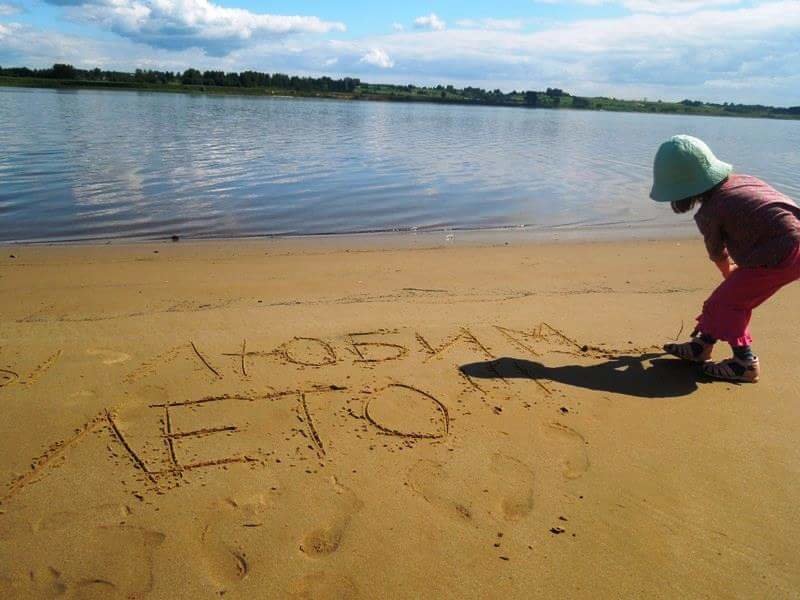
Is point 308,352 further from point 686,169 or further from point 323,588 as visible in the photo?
point 686,169

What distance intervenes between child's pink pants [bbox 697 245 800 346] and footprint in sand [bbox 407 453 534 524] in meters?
1.88

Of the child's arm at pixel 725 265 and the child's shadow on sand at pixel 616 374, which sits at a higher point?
the child's arm at pixel 725 265

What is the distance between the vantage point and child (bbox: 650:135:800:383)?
3.30 metres

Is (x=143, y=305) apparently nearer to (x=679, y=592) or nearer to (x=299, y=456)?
(x=299, y=456)

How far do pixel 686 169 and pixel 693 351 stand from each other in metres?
1.24

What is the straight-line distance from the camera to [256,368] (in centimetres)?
361

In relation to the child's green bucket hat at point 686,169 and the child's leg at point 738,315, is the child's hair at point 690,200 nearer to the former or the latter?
the child's green bucket hat at point 686,169

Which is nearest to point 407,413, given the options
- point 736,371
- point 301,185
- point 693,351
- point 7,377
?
point 693,351

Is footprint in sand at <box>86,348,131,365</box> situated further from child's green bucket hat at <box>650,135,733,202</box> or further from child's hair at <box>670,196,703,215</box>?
child's hair at <box>670,196,703,215</box>

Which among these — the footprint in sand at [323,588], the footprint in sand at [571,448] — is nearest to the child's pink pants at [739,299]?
the footprint in sand at [571,448]

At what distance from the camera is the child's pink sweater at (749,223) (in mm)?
3266

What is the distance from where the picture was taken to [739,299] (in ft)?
11.7

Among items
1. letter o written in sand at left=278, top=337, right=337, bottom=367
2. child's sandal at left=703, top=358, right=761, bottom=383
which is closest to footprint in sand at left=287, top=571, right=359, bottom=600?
letter o written in sand at left=278, top=337, right=337, bottom=367

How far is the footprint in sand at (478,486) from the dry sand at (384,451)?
0.01 metres
